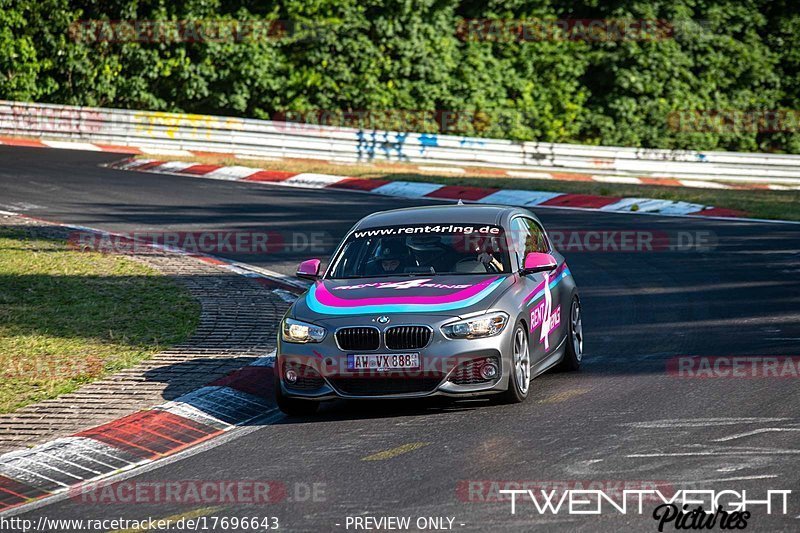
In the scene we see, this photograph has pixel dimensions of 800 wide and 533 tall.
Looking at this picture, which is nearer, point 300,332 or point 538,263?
point 300,332

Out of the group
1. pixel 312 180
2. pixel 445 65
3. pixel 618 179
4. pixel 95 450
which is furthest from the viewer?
pixel 445 65

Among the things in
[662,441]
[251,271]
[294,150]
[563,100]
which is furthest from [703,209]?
[563,100]

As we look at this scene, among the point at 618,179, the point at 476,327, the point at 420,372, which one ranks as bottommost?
the point at 618,179

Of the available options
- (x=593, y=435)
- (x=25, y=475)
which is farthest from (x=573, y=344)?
(x=25, y=475)

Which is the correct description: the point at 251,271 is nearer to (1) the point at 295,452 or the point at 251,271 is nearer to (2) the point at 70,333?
(2) the point at 70,333

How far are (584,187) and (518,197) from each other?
2.68 meters

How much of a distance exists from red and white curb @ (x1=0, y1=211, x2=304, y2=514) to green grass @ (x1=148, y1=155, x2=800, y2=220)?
13205 mm

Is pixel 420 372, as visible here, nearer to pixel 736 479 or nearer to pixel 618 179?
pixel 736 479

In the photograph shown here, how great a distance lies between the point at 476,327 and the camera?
29.0 feet

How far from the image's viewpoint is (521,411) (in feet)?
29.2

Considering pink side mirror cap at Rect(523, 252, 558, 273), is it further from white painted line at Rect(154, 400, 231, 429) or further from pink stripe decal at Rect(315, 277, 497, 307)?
white painted line at Rect(154, 400, 231, 429)

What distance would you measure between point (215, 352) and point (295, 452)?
3.52 metres

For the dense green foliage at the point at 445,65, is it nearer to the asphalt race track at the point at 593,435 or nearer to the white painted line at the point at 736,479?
the asphalt race track at the point at 593,435

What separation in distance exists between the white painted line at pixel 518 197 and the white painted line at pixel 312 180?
3866mm
